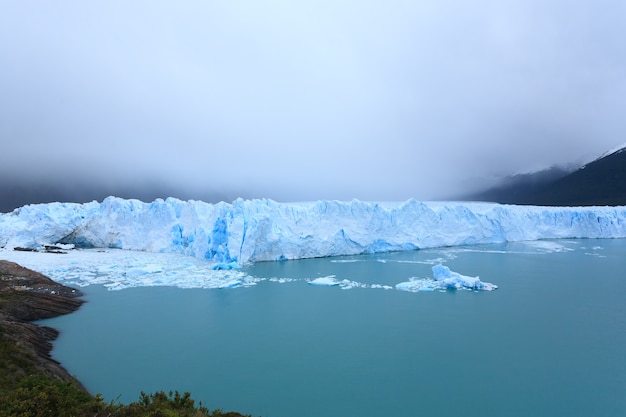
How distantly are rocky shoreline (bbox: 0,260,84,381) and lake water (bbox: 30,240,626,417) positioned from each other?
33cm

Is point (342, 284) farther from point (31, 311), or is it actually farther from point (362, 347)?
point (31, 311)

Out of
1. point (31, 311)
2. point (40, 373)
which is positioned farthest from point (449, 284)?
point (31, 311)

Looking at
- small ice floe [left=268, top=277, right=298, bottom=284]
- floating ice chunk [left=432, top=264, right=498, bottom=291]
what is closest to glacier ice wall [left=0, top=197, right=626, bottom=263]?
small ice floe [left=268, top=277, right=298, bottom=284]

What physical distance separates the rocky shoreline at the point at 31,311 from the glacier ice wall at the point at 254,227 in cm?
622

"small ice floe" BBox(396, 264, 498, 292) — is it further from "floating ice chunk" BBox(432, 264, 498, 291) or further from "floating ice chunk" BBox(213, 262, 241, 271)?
"floating ice chunk" BBox(213, 262, 241, 271)

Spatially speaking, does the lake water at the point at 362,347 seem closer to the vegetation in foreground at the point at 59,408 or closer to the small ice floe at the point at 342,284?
the small ice floe at the point at 342,284

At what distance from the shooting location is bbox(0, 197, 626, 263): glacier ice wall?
15539 millimetres

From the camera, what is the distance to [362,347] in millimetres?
6566

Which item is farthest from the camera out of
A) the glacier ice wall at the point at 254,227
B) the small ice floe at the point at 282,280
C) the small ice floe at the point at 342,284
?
the glacier ice wall at the point at 254,227

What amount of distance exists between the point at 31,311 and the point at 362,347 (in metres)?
6.59

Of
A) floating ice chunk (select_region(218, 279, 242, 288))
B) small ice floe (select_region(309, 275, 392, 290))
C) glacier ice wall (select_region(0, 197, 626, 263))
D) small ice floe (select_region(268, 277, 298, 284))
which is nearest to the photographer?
small ice floe (select_region(309, 275, 392, 290))

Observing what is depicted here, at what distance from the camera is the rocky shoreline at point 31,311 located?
506 centimetres

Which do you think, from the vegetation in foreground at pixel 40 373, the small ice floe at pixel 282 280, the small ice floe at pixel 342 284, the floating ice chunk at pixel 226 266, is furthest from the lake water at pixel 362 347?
the floating ice chunk at pixel 226 266

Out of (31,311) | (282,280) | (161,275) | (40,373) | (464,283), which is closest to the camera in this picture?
(40,373)
